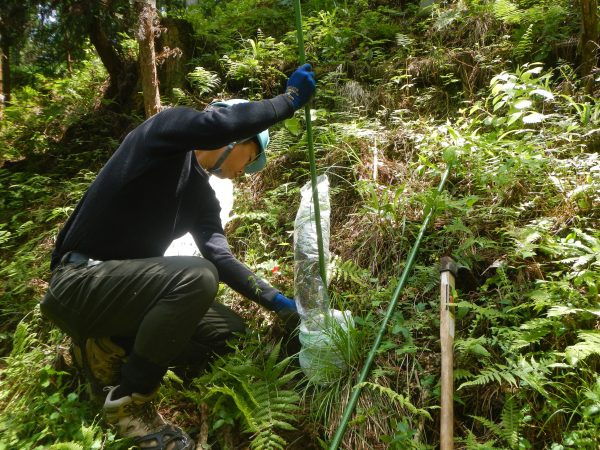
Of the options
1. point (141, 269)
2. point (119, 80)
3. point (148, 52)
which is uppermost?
point (148, 52)

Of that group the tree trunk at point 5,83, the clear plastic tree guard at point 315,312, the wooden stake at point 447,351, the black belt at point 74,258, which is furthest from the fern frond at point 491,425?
the tree trunk at point 5,83

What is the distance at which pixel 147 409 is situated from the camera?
2.34 metres

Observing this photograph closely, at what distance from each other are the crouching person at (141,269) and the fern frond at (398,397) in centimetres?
94

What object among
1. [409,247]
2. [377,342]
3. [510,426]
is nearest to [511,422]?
[510,426]

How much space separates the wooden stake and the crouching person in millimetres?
1205

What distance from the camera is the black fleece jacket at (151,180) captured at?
214 cm

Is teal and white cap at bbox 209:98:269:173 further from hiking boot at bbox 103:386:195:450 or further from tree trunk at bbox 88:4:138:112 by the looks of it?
tree trunk at bbox 88:4:138:112

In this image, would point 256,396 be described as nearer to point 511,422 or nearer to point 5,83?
point 511,422

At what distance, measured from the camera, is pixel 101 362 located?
246cm

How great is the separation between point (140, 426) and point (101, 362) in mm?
438

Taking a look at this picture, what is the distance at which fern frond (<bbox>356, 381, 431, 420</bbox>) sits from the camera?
1.93 meters

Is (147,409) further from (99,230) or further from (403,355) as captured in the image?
(403,355)

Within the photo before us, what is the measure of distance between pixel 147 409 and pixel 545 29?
4581 millimetres

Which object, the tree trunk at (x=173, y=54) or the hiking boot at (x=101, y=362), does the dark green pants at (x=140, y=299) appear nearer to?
the hiking boot at (x=101, y=362)
